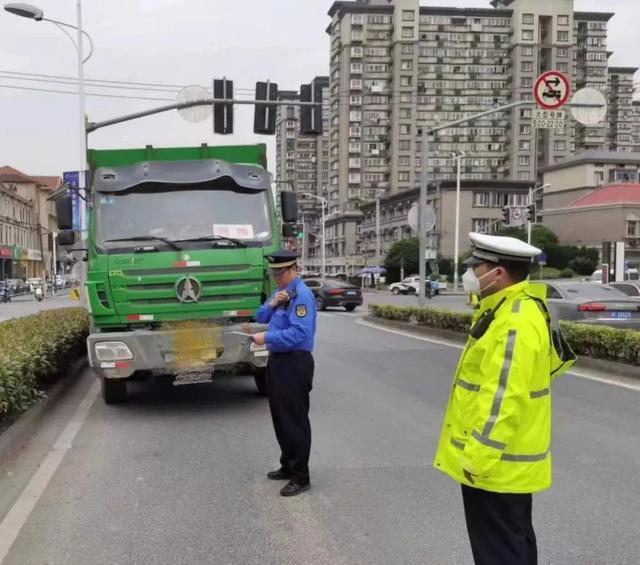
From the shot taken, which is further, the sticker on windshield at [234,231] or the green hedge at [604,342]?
the green hedge at [604,342]

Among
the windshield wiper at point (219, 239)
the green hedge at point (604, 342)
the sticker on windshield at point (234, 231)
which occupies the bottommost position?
the green hedge at point (604, 342)

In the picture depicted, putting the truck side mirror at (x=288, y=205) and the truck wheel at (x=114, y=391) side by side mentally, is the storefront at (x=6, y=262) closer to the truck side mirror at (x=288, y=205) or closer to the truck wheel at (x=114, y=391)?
the truck wheel at (x=114, y=391)

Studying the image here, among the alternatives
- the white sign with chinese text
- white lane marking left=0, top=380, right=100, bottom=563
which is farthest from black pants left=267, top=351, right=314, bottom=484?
the white sign with chinese text

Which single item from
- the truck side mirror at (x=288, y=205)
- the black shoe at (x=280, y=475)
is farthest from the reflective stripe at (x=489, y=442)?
the truck side mirror at (x=288, y=205)

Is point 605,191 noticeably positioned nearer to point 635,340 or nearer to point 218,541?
point 635,340

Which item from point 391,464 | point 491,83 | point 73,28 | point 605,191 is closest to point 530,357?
point 391,464

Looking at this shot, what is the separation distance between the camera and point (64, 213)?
805 centimetres

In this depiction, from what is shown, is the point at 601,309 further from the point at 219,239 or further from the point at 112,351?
the point at 112,351

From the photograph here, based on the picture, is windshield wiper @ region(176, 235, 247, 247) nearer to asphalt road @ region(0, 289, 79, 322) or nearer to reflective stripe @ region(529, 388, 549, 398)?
reflective stripe @ region(529, 388, 549, 398)

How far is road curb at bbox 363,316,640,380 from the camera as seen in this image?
32.5 ft

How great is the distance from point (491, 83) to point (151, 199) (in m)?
113

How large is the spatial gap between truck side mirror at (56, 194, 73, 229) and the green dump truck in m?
0.02

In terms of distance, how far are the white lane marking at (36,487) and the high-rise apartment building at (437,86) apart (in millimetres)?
101385

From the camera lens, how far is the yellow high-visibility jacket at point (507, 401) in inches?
98.7
